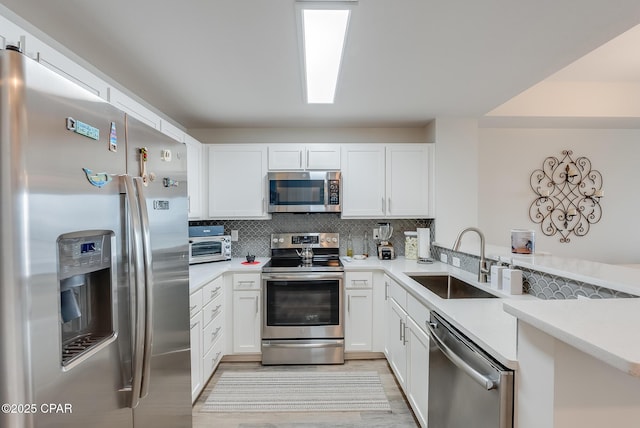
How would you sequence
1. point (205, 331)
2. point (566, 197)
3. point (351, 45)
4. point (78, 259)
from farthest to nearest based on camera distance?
point (566, 197) < point (205, 331) < point (351, 45) < point (78, 259)

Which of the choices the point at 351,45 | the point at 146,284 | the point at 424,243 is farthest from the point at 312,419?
the point at 351,45

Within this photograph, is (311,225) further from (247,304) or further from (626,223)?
(626,223)

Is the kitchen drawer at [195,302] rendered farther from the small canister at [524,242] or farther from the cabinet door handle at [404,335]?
the small canister at [524,242]

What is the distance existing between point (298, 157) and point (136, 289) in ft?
7.76

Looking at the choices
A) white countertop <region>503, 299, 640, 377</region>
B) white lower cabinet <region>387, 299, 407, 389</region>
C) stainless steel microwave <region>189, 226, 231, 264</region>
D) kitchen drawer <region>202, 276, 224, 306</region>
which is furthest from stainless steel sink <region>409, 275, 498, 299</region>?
stainless steel microwave <region>189, 226, 231, 264</region>

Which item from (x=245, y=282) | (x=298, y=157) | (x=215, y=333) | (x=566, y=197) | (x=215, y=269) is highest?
(x=298, y=157)

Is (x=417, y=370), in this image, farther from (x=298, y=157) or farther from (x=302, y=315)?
(x=298, y=157)

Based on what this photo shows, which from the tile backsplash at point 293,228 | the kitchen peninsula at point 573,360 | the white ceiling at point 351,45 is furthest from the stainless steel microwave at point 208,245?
the kitchen peninsula at point 573,360

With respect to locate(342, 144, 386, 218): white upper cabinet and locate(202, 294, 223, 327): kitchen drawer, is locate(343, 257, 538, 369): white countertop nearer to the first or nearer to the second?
locate(342, 144, 386, 218): white upper cabinet

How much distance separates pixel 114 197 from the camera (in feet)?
3.28

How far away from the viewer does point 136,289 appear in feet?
3.44

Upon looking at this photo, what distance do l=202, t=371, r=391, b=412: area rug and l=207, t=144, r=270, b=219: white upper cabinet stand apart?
5.18 feet

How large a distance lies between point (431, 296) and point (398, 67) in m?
1.51

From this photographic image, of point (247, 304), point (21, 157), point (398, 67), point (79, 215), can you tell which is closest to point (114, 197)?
point (79, 215)
